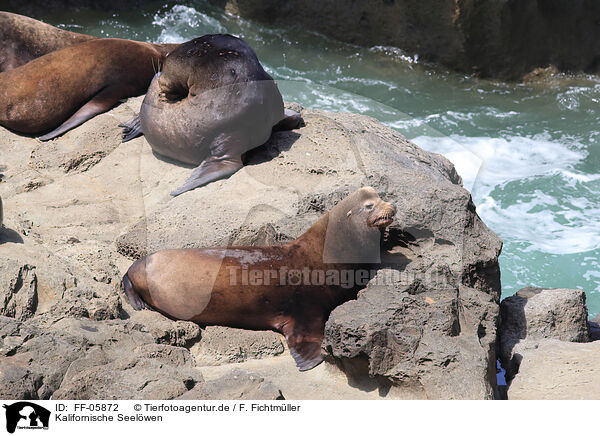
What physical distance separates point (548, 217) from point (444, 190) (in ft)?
10.9

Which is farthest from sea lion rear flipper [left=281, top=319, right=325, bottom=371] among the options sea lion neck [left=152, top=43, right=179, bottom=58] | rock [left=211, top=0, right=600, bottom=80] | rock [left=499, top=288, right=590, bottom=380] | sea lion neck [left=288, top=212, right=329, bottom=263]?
rock [left=211, top=0, right=600, bottom=80]

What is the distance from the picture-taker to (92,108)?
6.39m

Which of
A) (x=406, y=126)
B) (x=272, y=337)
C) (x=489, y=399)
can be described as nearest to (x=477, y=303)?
(x=489, y=399)

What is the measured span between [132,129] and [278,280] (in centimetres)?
269

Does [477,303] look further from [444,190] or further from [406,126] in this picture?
[406,126]

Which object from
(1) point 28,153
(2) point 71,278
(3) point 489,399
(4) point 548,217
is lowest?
(4) point 548,217

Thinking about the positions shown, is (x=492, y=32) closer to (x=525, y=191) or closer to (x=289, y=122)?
(x=525, y=191)

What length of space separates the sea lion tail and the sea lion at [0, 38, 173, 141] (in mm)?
2620

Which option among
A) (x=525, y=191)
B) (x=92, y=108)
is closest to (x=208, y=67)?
(x=92, y=108)

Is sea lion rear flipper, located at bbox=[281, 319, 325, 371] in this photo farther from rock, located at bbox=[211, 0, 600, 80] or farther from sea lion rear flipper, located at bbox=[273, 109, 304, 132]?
rock, located at bbox=[211, 0, 600, 80]

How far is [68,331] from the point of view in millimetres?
3451

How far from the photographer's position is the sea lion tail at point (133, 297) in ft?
13.3
